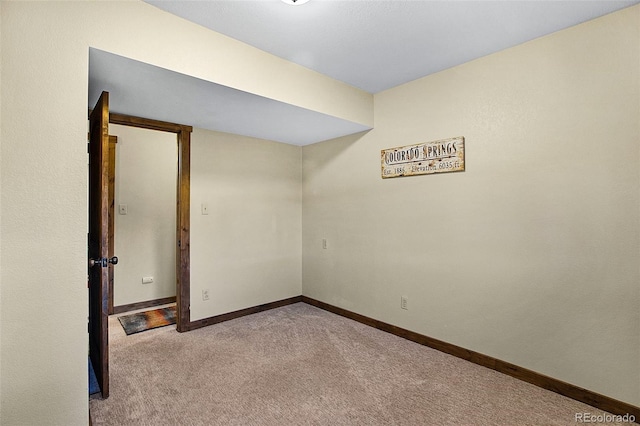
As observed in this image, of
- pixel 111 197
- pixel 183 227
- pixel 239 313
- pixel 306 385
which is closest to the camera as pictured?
pixel 306 385

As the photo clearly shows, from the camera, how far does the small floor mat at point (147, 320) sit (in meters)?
3.32

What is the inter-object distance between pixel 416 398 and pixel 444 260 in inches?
45.8

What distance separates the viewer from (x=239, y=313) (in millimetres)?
3682

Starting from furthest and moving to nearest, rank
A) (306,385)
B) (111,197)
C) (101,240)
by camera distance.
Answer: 1. (111,197)
2. (306,385)
3. (101,240)

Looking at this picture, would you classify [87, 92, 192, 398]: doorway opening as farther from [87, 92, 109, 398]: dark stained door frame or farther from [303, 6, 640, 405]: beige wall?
[303, 6, 640, 405]: beige wall

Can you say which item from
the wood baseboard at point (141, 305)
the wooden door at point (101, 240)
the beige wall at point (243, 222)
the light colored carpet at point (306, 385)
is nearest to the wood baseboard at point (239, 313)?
the beige wall at point (243, 222)

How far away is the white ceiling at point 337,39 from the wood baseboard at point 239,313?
2122 mm

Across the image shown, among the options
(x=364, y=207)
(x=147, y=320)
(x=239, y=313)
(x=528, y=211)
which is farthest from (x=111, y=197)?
(x=528, y=211)

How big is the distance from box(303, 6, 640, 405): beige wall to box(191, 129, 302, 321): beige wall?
4.13 feet

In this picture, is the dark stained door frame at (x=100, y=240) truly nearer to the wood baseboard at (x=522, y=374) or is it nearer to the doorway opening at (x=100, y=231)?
the doorway opening at (x=100, y=231)

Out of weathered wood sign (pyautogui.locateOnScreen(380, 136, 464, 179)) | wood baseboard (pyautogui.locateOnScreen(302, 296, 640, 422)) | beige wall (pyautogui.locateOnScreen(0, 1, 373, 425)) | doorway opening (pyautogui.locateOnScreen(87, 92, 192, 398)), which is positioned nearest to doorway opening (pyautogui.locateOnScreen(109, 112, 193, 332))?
doorway opening (pyautogui.locateOnScreen(87, 92, 192, 398))

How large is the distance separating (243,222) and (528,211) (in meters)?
2.85

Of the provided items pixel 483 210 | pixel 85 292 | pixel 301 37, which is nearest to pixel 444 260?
pixel 483 210

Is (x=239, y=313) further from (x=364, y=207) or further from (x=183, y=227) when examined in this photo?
(x=364, y=207)
